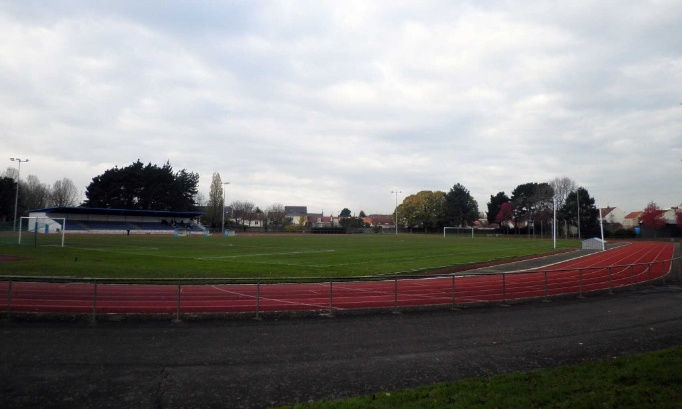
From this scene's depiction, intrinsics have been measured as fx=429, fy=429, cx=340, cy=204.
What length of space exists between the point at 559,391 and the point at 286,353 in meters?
4.78

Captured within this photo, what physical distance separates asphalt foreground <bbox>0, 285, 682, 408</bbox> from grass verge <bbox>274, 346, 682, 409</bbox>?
61 centimetres

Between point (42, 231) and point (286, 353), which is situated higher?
point (42, 231)

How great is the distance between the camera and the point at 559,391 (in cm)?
561

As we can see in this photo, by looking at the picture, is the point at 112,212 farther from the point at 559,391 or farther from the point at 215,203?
the point at 559,391

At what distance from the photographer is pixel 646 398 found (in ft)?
16.8

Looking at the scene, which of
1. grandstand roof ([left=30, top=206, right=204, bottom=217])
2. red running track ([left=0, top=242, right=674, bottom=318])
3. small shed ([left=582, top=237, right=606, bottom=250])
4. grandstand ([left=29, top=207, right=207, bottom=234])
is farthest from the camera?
grandstand roof ([left=30, top=206, right=204, bottom=217])

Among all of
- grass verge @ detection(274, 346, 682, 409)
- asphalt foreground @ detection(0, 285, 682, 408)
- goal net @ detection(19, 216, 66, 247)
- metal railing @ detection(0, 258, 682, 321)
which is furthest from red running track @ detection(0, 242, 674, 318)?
goal net @ detection(19, 216, 66, 247)

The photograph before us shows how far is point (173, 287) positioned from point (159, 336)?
7.55 metres

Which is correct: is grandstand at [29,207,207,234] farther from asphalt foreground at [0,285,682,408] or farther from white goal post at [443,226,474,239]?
asphalt foreground at [0,285,682,408]

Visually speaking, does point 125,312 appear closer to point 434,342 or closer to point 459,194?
point 434,342

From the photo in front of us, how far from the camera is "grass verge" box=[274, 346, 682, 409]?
5.16m

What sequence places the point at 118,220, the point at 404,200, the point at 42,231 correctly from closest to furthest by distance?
the point at 42,231
the point at 118,220
the point at 404,200

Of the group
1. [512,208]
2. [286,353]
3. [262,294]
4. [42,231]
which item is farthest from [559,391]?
[512,208]

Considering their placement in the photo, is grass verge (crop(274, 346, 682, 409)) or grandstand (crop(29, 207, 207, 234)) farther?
grandstand (crop(29, 207, 207, 234))
